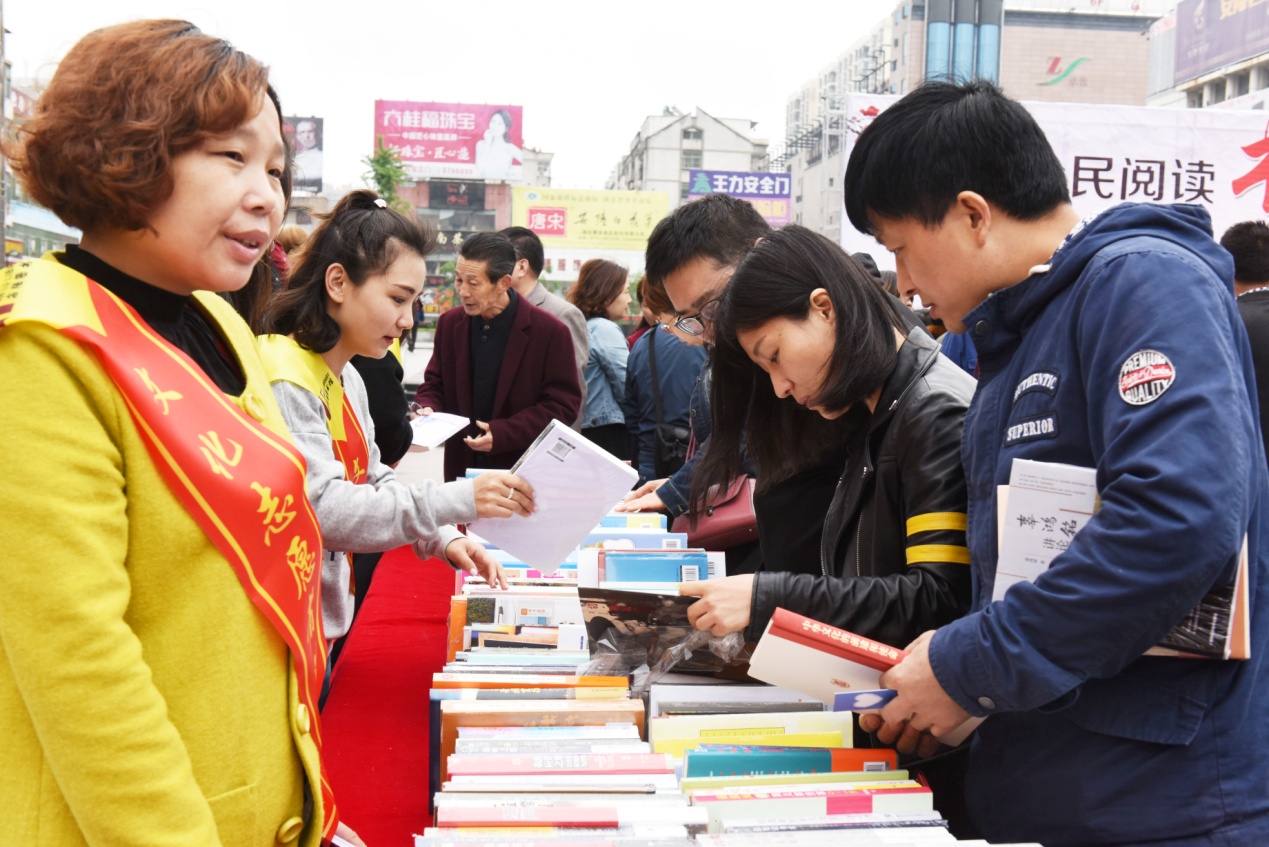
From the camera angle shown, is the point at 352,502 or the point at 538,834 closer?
the point at 538,834

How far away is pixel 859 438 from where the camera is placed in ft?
5.22

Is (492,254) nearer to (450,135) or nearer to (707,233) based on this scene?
(707,233)

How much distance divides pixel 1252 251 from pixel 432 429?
9.20ft

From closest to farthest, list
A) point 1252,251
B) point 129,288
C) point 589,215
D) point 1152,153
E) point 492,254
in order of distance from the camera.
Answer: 1. point 129,288
2. point 1252,251
3. point 492,254
4. point 1152,153
5. point 589,215

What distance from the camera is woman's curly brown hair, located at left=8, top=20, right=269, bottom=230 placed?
0.89 metres

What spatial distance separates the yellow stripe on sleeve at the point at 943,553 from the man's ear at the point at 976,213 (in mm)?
418

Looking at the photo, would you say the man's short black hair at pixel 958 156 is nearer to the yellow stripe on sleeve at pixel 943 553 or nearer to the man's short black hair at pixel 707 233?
the yellow stripe on sleeve at pixel 943 553

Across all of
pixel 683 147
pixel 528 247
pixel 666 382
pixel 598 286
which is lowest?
pixel 666 382

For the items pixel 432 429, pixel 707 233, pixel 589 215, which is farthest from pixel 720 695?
pixel 589 215

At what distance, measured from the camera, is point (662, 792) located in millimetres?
1151

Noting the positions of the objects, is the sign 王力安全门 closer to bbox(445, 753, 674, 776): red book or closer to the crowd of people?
the crowd of people

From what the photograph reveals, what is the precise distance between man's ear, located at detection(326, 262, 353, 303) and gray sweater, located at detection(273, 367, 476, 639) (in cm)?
26

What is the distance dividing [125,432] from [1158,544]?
2.95ft

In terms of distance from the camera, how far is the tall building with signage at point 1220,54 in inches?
1303
